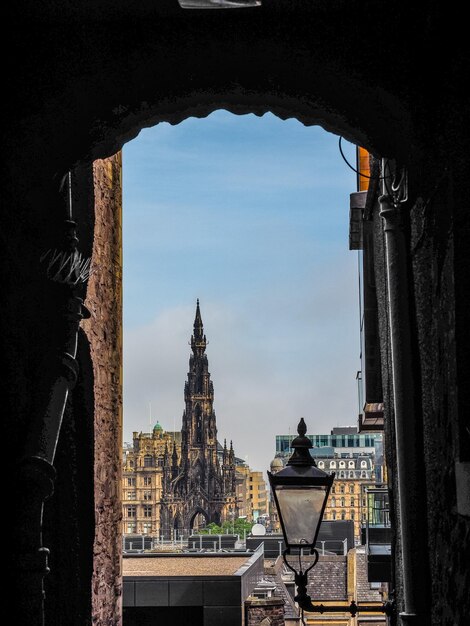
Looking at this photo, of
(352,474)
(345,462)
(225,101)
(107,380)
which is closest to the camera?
(225,101)

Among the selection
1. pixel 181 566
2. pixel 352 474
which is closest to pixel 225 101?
pixel 181 566

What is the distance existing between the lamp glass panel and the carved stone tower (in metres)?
96.0

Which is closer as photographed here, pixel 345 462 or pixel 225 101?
pixel 225 101

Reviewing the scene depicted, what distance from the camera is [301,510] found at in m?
6.14

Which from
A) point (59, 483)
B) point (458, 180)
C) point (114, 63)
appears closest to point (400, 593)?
point (59, 483)

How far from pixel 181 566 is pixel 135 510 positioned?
101 meters

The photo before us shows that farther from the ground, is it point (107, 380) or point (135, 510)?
point (135, 510)

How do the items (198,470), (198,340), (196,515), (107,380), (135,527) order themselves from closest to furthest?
(107,380)
(198,470)
(196,515)
(198,340)
(135,527)

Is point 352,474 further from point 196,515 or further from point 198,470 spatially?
point 198,470

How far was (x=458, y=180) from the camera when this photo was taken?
3906mm

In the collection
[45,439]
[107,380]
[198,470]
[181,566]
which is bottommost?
[181,566]

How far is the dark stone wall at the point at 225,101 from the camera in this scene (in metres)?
4.44

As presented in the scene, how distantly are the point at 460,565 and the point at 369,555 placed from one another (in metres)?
7.14

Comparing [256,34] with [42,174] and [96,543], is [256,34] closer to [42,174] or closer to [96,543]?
[42,174]
